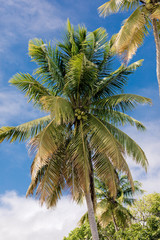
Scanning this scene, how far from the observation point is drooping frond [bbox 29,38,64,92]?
442 inches

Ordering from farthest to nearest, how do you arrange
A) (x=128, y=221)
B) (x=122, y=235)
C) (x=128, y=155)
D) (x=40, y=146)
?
(x=128, y=221) < (x=122, y=235) < (x=128, y=155) < (x=40, y=146)

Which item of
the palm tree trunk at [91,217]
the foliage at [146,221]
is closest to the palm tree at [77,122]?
the palm tree trunk at [91,217]

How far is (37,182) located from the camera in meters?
10.9

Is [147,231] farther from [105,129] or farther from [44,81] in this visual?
[44,81]

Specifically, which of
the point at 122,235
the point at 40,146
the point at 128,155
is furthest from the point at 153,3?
the point at 122,235

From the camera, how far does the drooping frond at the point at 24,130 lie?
10883 mm

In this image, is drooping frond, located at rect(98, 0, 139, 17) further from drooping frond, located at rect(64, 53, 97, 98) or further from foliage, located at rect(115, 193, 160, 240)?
foliage, located at rect(115, 193, 160, 240)

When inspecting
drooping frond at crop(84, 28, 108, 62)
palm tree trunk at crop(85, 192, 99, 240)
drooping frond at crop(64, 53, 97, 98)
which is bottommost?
palm tree trunk at crop(85, 192, 99, 240)

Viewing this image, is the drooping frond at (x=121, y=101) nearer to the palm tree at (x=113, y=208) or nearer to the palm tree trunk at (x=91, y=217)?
the palm tree trunk at (x=91, y=217)

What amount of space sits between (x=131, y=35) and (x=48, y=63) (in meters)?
3.38

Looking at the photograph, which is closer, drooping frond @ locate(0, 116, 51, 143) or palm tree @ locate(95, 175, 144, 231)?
drooping frond @ locate(0, 116, 51, 143)

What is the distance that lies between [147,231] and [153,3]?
15.7 meters

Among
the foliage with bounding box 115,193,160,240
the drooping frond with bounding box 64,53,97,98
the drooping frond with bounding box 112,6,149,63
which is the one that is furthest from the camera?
the foliage with bounding box 115,193,160,240

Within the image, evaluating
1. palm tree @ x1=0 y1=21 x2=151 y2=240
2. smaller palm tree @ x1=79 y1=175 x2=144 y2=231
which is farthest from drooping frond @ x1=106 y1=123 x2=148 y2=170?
smaller palm tree @ x1=79 y1=175 x2=144 y2=231
